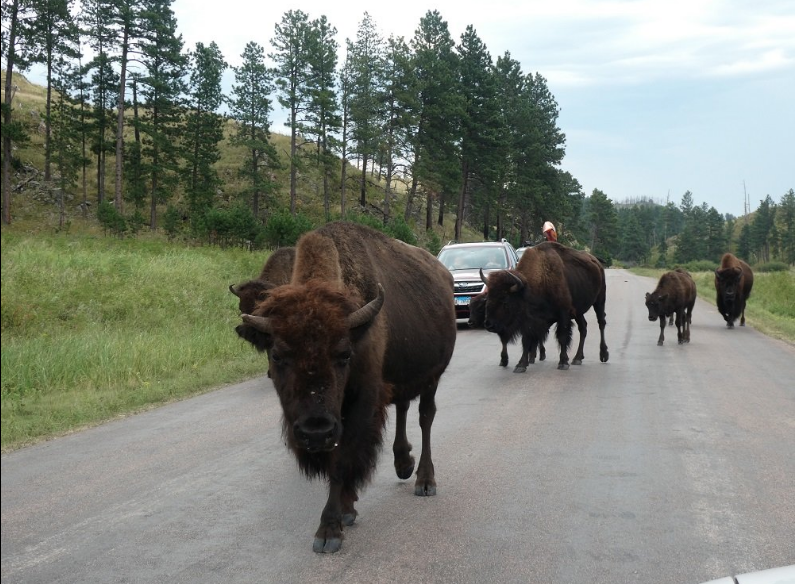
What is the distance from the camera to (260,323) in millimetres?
3799

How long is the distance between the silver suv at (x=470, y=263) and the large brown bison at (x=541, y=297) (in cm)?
461

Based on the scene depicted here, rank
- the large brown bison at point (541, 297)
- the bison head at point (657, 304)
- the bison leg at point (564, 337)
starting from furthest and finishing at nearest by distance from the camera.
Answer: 1. the bison head at point (657, 304)
2. the bison leg at point (564, 337)
3. the large brown bison at point (541, 297)

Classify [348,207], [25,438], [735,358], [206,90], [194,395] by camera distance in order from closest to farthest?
[25,438], [194,395], [735,358], [206,90], [348,207]

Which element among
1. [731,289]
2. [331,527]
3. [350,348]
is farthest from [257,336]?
[731,289]

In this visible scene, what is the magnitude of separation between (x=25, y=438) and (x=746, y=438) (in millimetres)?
7236

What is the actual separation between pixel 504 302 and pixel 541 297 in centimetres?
A: 83

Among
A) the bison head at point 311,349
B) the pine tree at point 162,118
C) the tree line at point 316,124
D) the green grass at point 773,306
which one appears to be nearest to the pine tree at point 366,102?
the tree line at point 316,124

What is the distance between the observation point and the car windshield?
62.2 feet

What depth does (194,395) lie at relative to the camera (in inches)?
373

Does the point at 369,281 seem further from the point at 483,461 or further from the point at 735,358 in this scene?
the point at 735,358

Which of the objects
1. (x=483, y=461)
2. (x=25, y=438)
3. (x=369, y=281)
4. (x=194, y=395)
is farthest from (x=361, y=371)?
(x=194, y=395)

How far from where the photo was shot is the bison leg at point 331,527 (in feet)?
13.6

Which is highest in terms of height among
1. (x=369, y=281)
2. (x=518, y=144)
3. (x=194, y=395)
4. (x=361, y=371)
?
(x=518, y=144)

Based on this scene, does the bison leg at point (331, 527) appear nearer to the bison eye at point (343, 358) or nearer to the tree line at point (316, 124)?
the bison eye at point (343, 358)
